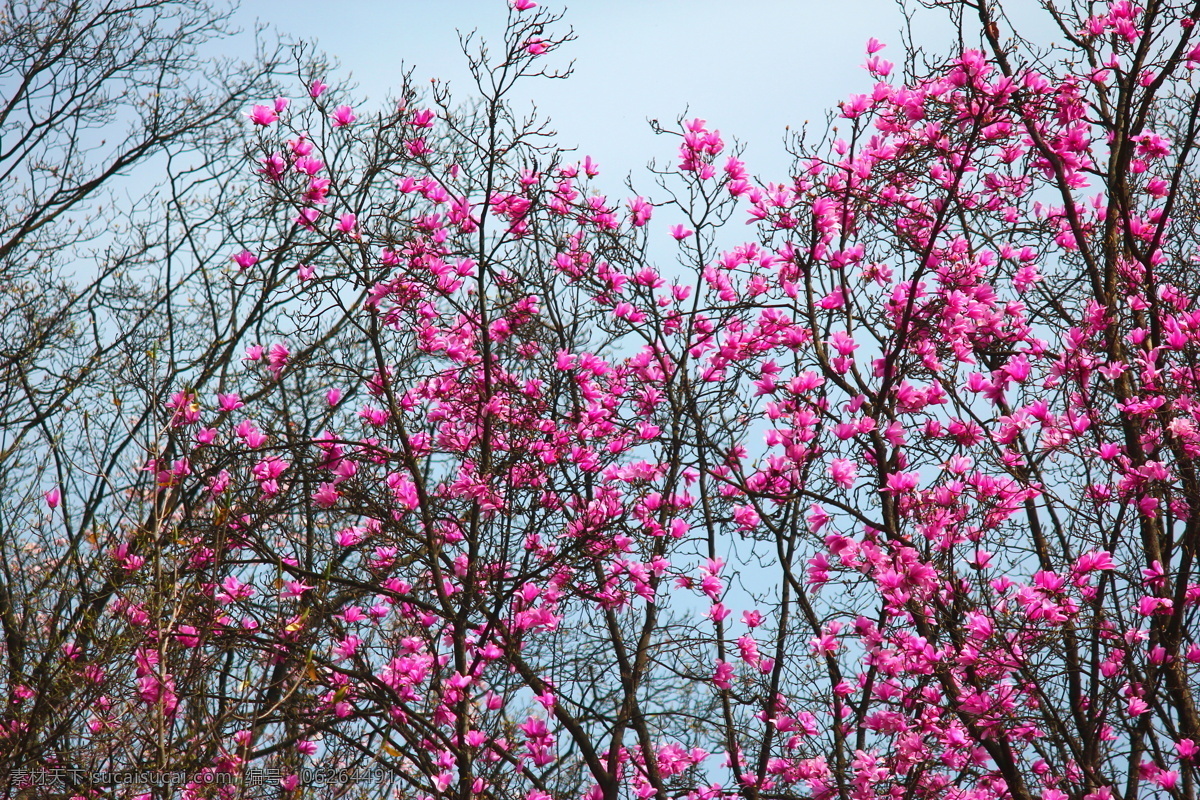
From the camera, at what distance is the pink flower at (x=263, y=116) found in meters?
5.56

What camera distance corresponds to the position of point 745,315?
18.8 feet

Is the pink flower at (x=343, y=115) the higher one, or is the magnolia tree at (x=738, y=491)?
the pink flower at (x=343, y=115)

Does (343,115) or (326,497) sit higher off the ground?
(343,115)

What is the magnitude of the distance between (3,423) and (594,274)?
5229 mm

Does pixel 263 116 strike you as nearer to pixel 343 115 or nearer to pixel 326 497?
pixel 343 115

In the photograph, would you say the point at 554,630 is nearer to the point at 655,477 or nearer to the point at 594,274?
the point at 655,477

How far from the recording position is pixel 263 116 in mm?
5578

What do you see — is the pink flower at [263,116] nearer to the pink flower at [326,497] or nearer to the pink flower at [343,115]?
the pink flower at [343,115]

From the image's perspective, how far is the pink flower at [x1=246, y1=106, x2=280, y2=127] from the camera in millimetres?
5556

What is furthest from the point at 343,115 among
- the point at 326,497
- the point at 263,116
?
the point at 326,497

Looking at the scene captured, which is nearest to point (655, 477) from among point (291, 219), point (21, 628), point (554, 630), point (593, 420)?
point (593, 420)

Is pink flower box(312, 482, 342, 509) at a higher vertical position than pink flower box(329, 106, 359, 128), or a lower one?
lower

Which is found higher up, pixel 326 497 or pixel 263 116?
pixel 263 116

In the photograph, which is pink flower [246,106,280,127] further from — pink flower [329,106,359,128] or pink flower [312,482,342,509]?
pink flower [312,482,342,509]
